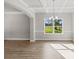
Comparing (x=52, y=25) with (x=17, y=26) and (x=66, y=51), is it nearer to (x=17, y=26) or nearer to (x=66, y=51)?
(x=17, y=26)

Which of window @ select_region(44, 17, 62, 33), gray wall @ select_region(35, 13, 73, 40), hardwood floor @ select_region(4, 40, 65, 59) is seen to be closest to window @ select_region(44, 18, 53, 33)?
window @ select_region(44, 17, 62, 33)

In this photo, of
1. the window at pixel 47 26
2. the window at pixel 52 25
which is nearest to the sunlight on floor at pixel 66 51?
the window at pixel 52 25

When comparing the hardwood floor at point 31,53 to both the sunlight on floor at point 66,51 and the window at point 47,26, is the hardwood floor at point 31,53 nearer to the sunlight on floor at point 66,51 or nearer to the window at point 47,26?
the sunlight on floor at point 66,51

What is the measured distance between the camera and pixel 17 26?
12.8 metres

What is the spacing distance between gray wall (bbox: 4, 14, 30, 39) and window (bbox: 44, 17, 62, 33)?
1.61 meters

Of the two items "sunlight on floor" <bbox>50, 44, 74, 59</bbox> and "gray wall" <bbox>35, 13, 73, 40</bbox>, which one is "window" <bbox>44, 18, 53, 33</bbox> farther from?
"sunlight on floor" <bbox>50, 44, 74, 59</bbox>

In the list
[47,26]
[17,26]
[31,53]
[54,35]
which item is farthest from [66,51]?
[17,26]

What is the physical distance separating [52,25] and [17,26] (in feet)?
10.3

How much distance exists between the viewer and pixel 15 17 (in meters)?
12.7

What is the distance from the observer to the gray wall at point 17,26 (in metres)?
12.7

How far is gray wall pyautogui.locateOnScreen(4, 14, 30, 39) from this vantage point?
12.7 metres
